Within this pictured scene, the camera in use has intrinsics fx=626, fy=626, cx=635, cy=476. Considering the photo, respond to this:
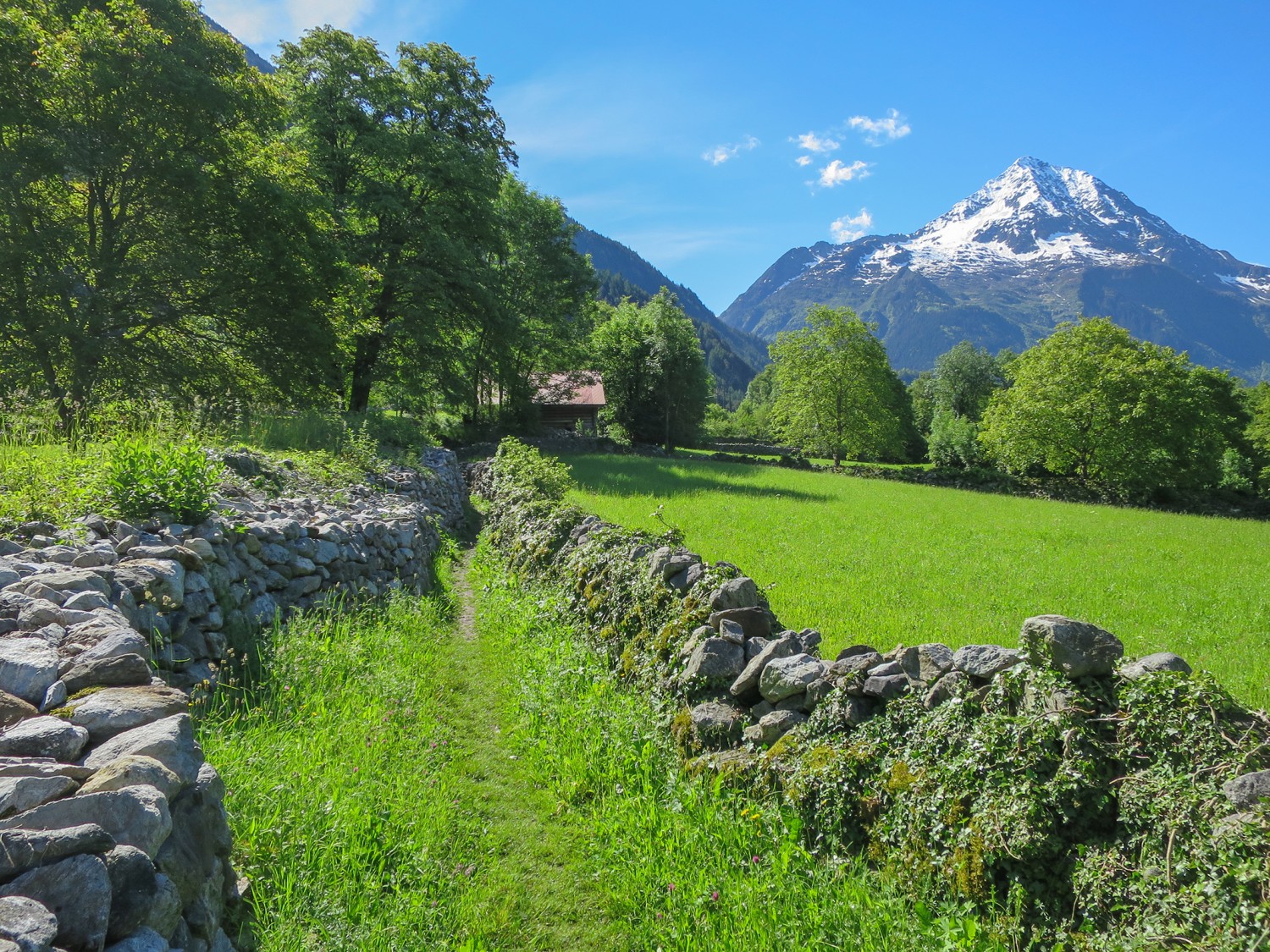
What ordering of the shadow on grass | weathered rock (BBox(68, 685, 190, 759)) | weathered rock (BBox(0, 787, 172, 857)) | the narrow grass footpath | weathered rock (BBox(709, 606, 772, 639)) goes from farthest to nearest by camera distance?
the shadow on grass
weathered rock (BBox(709, 606, 772, 639))
the narrow grass footpath
weathered rock (BBox(68, 685, 190, 759))
weathered rock (BBox(0, 787, 172, 857))

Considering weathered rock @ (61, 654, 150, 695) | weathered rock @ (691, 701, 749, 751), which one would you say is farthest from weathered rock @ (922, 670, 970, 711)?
weathered rock @ (61, 654, 150, 695)

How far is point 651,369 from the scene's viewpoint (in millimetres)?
50156

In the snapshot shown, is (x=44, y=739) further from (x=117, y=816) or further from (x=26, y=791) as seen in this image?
(x=117, y=816)

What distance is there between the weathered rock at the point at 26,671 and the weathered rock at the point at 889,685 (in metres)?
4.58

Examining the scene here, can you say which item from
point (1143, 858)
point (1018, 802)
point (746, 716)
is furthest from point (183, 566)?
point (1143, 858)

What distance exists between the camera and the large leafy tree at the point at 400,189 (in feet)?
80.4

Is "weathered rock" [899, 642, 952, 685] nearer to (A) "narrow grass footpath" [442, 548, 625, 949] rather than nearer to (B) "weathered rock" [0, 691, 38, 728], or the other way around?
(A) "narrow grass footpath" [442, 548, 625, 949]

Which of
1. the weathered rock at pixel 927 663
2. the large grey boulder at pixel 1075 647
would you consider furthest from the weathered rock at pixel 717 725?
the large grey boulder at pixel 1075 647

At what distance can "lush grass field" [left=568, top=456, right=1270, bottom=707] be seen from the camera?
Result: 22.8 feet

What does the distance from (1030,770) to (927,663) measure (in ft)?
3.30

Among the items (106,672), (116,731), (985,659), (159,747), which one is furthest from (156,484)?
(985,659)

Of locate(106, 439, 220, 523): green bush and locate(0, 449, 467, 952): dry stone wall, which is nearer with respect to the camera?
locate(0, 449, 467, 952): dry stone wall

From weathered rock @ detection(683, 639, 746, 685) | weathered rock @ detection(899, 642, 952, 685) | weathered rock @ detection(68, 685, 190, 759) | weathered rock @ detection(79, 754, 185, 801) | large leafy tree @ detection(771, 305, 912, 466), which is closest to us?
weathered rock @ detection(79, 754, 185, 801)

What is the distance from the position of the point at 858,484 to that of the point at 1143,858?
27819 millimetres
